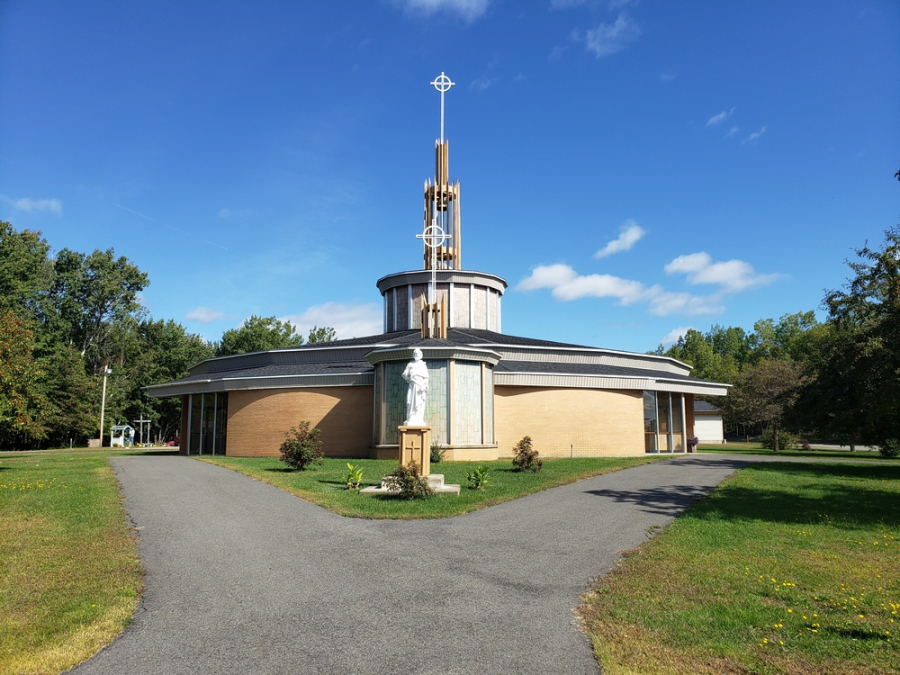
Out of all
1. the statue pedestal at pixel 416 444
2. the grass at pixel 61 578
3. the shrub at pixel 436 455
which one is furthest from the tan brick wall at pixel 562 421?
the grass at pixel 61 578

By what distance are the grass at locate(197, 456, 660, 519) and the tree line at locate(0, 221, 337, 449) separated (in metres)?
27.9

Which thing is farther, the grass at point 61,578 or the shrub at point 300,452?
the shrub at point 300,452

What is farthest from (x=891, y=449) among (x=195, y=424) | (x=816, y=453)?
(x=195, y=424)

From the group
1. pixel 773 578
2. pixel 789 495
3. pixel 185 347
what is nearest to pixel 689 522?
pixel 773 578

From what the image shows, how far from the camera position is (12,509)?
1159 centimetres

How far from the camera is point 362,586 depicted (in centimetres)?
693

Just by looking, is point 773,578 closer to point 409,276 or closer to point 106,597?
point 106,597

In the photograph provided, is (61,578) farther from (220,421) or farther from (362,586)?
(220,421)

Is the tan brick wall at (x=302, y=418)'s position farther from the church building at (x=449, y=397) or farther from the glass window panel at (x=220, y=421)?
the glass window panel at (x=220, y=421)

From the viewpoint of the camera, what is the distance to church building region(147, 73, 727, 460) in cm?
2298

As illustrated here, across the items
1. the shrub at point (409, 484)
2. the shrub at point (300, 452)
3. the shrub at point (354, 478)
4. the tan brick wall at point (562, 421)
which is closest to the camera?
the shrub at point (409, 484)

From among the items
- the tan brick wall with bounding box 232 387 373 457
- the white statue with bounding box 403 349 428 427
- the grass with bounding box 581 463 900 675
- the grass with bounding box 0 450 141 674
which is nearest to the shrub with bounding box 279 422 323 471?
the white statue with bounding box 403 349 428 427

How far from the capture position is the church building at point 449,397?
23.0m

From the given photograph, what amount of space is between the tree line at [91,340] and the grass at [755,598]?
131 feet
